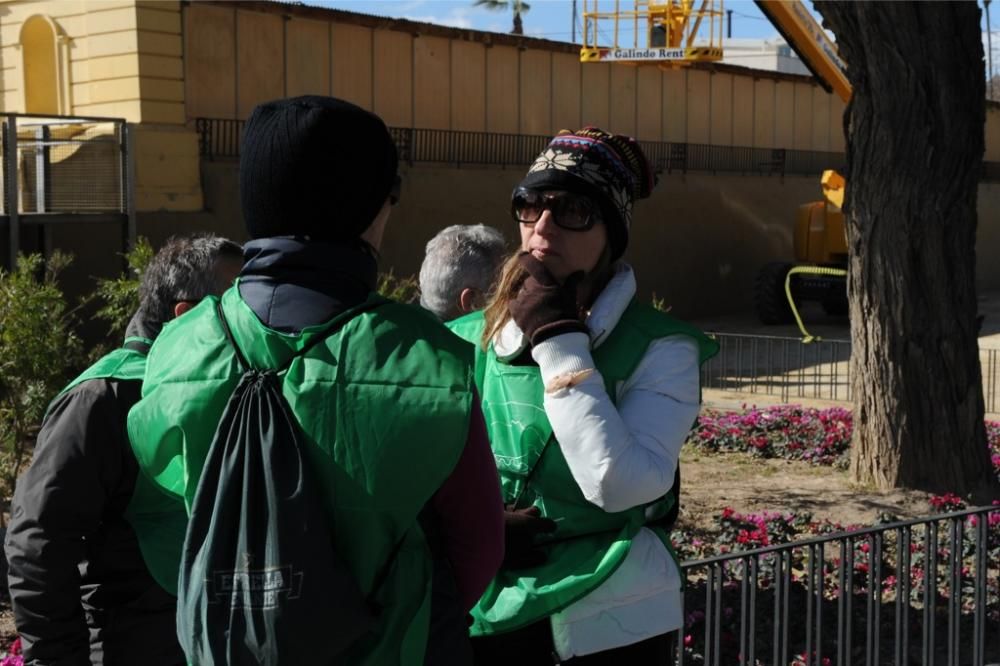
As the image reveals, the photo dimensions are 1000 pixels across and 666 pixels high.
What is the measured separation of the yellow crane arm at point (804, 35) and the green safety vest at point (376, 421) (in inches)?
910

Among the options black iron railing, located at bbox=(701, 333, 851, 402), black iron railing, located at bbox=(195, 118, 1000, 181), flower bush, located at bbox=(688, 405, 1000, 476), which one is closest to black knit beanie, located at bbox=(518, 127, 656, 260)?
flower bush, located at bbox=(688, 405, 1000, 476)

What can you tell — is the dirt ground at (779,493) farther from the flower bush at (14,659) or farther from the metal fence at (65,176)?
the metal fence at (65,176)

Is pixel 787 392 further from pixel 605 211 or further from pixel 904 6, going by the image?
pixel 605 211

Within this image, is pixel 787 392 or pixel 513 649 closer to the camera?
pixel 513 649

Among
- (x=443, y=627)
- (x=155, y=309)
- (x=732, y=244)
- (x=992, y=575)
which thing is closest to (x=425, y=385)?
(x=443, y=627)

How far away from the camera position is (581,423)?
2.61 m

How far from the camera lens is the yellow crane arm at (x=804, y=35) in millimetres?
24359

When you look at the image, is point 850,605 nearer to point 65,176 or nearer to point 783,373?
point 783,373

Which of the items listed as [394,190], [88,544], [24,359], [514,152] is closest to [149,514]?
[88,544]

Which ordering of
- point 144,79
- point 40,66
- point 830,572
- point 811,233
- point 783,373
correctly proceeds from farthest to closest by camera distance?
point 811,233 < point 40,66 < point 144,79 < point 783,373 < point 830,572

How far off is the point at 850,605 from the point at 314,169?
3.45 m

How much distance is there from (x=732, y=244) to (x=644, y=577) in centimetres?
2591

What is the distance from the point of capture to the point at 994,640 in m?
5.86

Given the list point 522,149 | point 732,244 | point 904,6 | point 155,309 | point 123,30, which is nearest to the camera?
point 155,309
